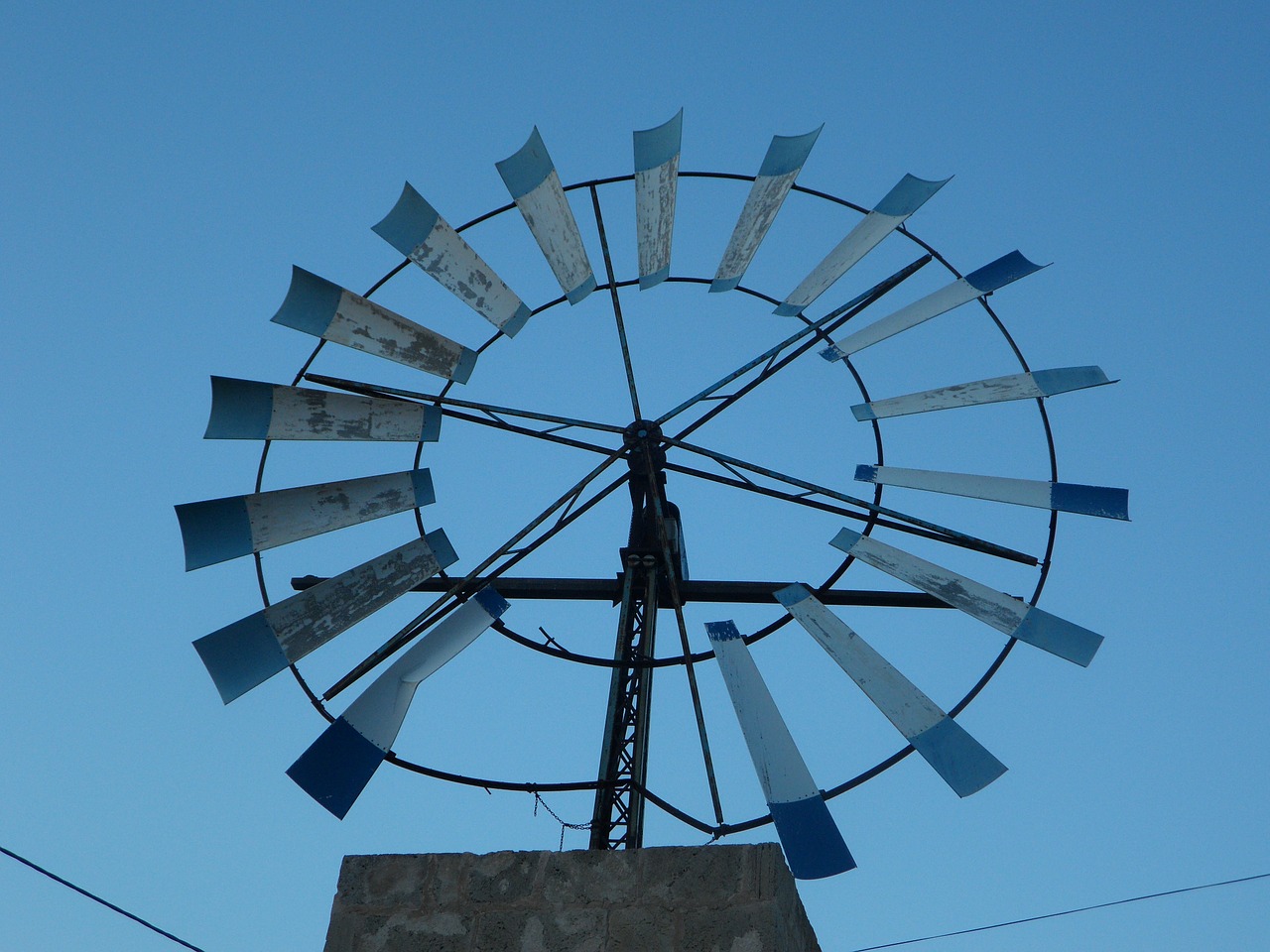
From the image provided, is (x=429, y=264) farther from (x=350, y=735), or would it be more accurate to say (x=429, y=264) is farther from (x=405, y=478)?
(x=350, y=735)

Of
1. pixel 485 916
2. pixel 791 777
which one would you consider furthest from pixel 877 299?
pixel 485 916

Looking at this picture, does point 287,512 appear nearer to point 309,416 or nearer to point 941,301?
point 309,416

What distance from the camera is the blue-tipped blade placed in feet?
14.2

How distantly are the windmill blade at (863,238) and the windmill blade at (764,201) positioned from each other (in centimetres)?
28

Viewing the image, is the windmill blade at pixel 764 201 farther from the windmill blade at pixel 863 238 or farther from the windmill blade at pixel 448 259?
the windmill blade at pixel 448 259

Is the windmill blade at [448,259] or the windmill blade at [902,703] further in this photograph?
the windmill blade at [448,259]

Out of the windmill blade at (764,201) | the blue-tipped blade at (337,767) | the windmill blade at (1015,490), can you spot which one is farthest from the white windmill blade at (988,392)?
the blue-tipped blade at (337,767)

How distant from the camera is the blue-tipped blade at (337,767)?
4.33 m

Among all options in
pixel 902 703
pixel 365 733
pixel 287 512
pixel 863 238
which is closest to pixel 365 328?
pixel 287 512

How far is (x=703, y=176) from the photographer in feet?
19.5

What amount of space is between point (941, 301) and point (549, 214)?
175 centimetres

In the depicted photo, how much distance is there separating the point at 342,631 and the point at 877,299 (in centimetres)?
269

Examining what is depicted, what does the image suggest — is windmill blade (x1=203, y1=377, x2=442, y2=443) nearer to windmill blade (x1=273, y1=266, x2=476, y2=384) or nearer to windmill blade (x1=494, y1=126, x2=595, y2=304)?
windmill blade (x1=273, y1=266, x2=476, y2=384)

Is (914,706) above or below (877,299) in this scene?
below
